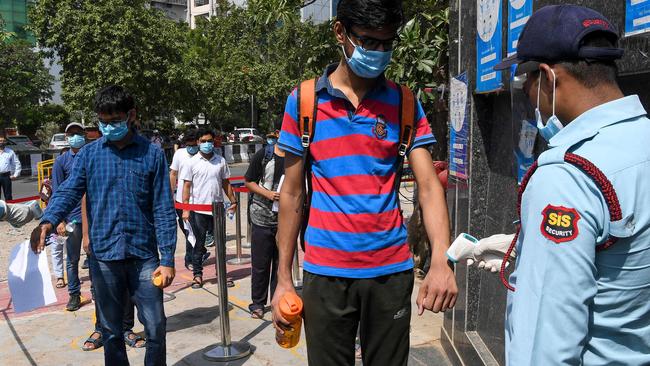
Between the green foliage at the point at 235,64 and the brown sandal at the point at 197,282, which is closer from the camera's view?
the brown sandal at the point at 197,282

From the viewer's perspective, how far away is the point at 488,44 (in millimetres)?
3607

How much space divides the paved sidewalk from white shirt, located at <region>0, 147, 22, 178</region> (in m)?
7.39

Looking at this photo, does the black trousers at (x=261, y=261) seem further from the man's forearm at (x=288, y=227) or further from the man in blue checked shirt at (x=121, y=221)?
the man's forearm at (x=288, y=227)

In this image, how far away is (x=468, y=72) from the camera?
4047 millimetres

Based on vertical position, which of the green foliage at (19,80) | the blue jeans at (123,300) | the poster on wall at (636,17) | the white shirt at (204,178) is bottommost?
the blue jeans at (123,300)

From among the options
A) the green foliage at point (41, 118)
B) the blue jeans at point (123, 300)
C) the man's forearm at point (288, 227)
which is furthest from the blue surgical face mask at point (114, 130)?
the green foliage at point (41, 118)

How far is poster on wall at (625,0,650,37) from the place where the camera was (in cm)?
209

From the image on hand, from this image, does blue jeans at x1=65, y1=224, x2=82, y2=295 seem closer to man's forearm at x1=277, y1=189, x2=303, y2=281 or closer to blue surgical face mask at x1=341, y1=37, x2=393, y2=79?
man's forearm at x1=277, y1=189, x2=303, y2=281

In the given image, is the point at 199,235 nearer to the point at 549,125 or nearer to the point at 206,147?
the point at 206,147

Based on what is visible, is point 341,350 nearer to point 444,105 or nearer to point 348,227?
point 348,227

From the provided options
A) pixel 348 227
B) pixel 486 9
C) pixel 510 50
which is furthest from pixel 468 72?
pixel 348 227

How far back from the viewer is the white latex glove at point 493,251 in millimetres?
1936

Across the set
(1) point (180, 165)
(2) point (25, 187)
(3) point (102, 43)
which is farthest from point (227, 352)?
(3) point (102, 43)

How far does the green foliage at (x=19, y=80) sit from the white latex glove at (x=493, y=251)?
29.4m
